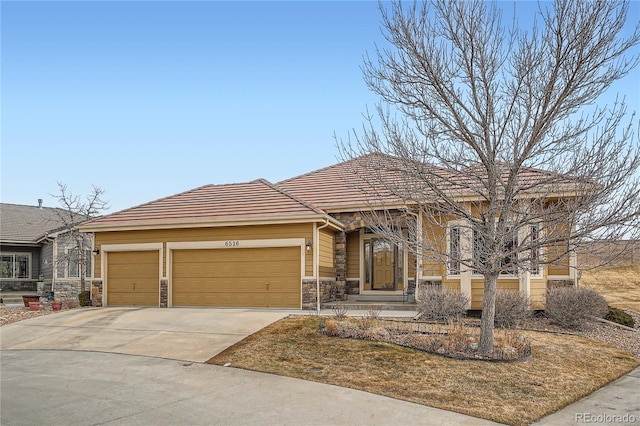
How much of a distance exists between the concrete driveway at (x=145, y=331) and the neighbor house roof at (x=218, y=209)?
285 cm

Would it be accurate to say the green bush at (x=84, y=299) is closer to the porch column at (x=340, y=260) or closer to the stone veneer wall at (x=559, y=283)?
the porch column at (x=340, y=260)

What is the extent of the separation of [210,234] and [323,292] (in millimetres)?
4089

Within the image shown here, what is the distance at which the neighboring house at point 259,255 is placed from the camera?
15.7m

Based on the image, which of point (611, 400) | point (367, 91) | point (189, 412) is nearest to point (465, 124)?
point (367, 91)

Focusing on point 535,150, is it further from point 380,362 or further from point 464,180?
point 380,362

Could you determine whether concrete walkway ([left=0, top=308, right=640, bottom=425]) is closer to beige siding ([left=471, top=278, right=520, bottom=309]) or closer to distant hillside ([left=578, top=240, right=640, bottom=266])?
distant hillside ([left=578, top=240, right=640, bottom=266])

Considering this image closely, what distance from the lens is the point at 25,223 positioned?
29.4m

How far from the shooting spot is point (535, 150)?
30.9 feet

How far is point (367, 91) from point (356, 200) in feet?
22.7

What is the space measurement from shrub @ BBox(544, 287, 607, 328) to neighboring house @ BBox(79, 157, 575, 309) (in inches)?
42.4

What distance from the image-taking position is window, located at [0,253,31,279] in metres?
26.8

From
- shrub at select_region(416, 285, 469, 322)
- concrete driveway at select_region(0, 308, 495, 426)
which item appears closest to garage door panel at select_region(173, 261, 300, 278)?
concrete driveway at select_region(0, 308, 495, 426)

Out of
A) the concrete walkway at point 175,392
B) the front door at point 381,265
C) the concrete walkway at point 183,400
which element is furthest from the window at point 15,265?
the concrete walkway at point 183,400

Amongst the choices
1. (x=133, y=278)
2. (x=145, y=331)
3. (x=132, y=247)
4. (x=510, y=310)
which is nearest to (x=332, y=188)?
(x=132, y=247)
